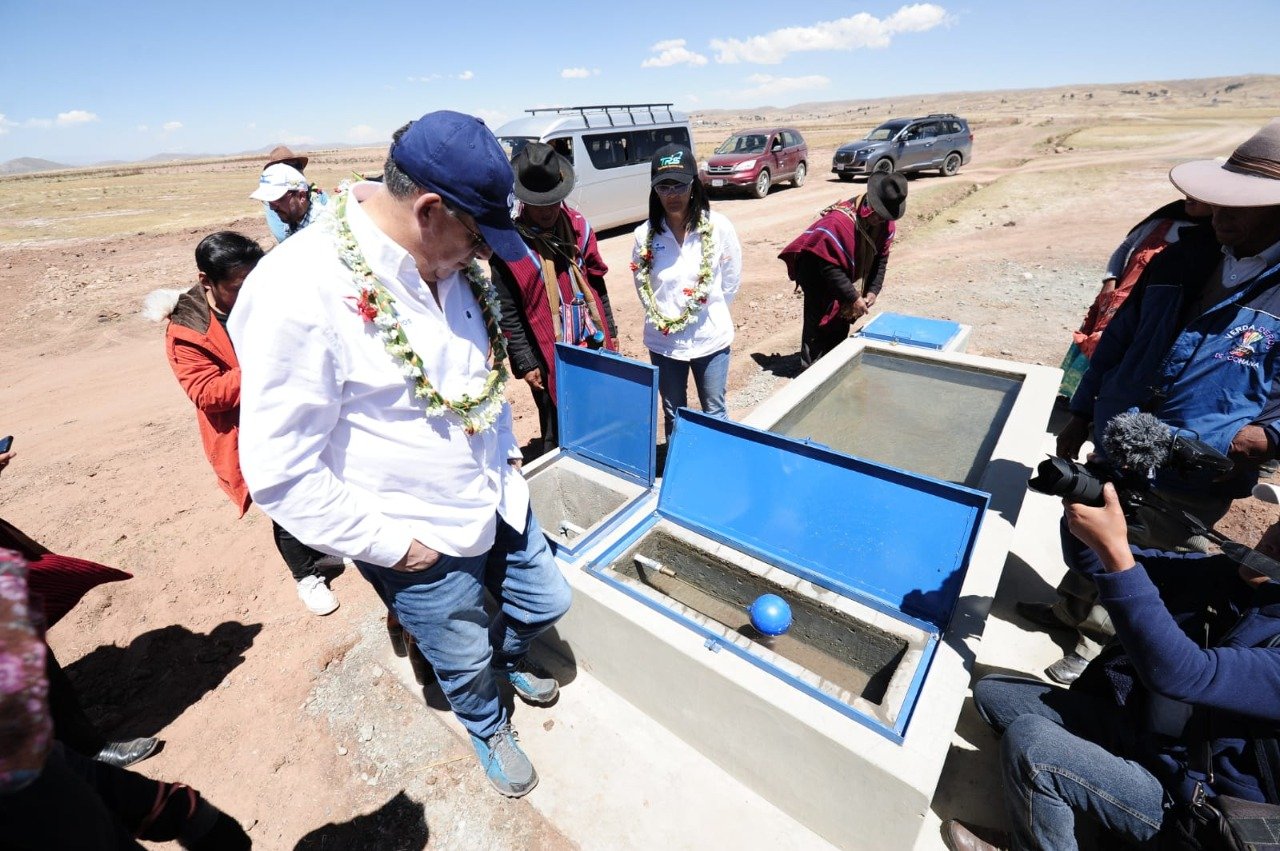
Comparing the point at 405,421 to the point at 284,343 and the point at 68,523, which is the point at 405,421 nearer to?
the point at 284,343

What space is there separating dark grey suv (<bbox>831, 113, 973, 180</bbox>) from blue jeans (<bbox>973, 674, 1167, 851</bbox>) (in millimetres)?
15599

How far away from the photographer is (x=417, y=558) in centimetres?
167

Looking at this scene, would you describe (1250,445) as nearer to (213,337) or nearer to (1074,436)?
(1074,436)

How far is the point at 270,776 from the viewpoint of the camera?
2.47m

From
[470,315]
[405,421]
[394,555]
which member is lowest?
[394,555]

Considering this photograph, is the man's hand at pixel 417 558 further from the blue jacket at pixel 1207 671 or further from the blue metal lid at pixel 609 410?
the blue jacket at pixel 1207 671

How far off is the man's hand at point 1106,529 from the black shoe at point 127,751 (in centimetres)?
360

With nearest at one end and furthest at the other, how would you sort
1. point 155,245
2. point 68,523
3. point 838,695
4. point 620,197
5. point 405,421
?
point 405,421 → point 838,695 → point 68,523 → point 620,197 → point 155,245

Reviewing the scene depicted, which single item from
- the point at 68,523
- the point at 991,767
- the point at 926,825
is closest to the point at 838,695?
the point at 926,825

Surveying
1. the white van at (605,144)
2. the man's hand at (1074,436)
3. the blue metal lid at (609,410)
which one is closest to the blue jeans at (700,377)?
the blue metal lid at (609,410)

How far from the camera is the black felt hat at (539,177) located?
314 cm

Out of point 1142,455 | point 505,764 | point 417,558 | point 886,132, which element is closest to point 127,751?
point 505,764

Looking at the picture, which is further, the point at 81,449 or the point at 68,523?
the point at 81,449

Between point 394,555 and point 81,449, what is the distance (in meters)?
5.61
